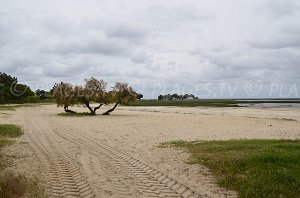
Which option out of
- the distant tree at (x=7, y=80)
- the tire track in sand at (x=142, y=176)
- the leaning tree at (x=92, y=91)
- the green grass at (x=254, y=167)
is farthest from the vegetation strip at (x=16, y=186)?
the distant tree at (x=7, y=80)

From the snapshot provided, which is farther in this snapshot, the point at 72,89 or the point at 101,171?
the point at 72,89

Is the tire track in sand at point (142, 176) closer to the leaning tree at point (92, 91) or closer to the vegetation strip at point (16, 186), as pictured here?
the vegetation strip at point (16, 186)

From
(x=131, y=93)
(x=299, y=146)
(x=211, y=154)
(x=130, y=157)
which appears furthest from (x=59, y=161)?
(x=131, y=93)

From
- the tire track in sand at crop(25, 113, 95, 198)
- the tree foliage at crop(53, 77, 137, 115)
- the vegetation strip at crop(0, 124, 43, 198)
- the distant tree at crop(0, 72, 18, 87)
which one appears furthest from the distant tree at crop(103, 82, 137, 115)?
the distant tree at crop(0, 72, 18, 87)

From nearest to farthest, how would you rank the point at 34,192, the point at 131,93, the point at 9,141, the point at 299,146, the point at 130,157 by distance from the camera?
the point at 34,192 < the point at 130,157 < the point at 299,146 < the point at 9,141 < the point at 131,93

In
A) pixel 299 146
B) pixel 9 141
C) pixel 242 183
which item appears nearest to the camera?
pixel 242 183

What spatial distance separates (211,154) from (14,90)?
4043 inches

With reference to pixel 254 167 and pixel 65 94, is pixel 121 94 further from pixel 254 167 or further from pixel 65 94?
pixel 254 167

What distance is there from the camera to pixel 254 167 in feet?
33.7

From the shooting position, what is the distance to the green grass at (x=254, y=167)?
28.1 feet

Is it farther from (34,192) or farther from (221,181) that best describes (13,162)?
(221,181)

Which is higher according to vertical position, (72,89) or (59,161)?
(72,89)

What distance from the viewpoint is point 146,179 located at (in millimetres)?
9656

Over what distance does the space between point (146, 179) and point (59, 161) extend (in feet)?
11.9
